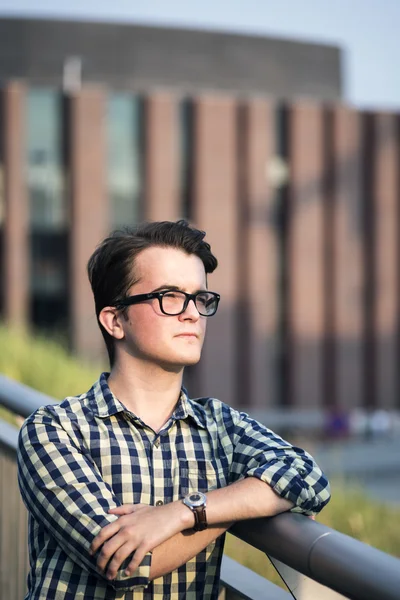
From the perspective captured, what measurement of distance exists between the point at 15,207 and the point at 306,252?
1022cm

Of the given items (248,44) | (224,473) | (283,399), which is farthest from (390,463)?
(224,473)

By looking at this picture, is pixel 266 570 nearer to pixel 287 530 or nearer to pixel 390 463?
pixel 287 530

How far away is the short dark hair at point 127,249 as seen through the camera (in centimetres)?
222

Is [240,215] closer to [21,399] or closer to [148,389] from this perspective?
[21,399]

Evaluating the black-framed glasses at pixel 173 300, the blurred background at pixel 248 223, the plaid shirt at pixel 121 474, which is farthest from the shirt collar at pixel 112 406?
the blurred background at pixel 248 223

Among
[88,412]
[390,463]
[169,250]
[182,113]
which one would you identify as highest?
[182,113]

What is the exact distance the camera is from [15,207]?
2916cm

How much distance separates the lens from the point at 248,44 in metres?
37.8

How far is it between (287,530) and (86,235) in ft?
92.8

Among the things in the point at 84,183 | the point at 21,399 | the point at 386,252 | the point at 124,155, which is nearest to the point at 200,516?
the point at 21,399

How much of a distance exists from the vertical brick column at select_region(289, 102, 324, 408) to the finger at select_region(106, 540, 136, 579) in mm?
29585

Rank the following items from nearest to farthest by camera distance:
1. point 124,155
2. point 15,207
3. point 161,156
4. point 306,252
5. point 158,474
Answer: point 158,474
point 15,207
point 161,156
point 124,155
point 306,252

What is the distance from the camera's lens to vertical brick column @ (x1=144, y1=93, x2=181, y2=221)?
29.8m

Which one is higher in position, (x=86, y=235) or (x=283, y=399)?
(x=86, y=235)
